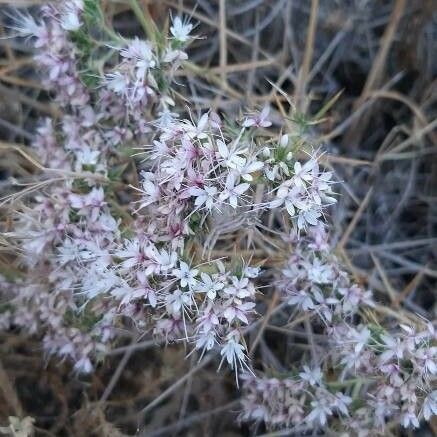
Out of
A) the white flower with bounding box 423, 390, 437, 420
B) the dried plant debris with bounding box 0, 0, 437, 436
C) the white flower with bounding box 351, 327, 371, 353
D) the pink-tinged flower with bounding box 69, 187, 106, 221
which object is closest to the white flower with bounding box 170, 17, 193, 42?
the dried plant debris with bounding box 0, 0, 437, 436

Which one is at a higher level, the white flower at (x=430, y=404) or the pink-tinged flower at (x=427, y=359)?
the pink-tinged flower at (x=427, y=359)

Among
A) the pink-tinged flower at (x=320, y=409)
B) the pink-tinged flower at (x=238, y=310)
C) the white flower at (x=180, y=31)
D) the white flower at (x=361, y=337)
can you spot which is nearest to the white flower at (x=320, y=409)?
the pink-tinged flower at (x=320, y=409)

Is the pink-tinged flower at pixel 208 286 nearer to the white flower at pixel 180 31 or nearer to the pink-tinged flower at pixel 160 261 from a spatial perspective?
the pink-tinged flower at pixel 160 261

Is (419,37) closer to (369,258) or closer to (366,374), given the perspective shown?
(369,258)

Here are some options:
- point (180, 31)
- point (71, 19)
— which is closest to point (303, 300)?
point (180, 31)

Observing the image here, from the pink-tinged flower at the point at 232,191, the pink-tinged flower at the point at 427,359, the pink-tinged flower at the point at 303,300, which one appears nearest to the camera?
the pink-tinged flower at the point at 232,191

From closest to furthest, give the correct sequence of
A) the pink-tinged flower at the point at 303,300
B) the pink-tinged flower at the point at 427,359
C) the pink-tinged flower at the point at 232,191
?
1. the pink-tinged flower at the point at 232,191
2. the pink-tinged flower at the point at 427,359
3. the pink-tinged flower at the point at 303,300

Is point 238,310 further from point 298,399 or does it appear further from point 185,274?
point 298,399

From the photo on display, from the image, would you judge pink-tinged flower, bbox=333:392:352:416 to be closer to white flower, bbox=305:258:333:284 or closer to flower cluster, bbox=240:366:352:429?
flower cluster, bbox=240:366:352:429

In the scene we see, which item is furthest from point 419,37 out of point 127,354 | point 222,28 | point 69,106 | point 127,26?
point 127,354
